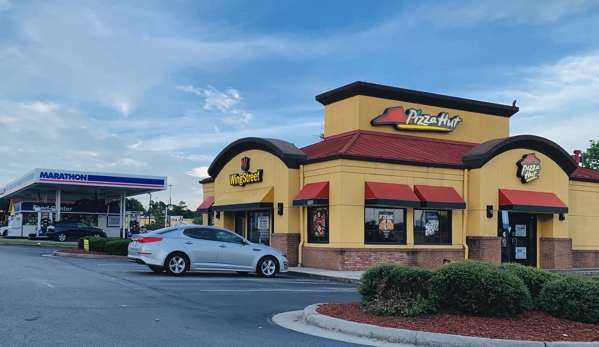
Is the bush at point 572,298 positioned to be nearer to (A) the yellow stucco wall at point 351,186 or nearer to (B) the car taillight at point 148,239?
(B) the car taillight at point 148,239

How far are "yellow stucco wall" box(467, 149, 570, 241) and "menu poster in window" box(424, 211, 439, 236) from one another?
158cm

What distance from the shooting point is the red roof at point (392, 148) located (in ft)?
75.2

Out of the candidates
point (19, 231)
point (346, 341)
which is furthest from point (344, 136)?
point (19, 231)

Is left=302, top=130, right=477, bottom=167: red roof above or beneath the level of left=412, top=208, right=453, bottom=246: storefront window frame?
above

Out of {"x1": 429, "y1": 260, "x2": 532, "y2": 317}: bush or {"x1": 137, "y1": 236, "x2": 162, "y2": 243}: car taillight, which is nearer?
{"x1": 429, "y1": 260, "x2": 532, "y2": 317}: bush

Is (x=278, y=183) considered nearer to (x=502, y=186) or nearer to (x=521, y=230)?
(x=502, y=186)

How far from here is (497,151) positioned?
24.9 metres

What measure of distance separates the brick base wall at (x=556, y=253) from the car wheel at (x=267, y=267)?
13204 mm

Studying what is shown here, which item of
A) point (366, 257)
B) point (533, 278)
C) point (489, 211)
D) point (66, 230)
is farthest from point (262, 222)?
point (66, 230)

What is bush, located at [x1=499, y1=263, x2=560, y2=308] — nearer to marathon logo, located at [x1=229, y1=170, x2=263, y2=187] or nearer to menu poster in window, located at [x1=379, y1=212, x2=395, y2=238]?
menu poster in window, located at [x1=379, y1=212, x2=395, y2=238]

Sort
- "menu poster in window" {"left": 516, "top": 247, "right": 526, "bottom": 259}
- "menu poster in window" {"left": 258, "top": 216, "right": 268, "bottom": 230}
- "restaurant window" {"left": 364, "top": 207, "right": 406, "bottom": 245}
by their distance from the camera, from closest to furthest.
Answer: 1. "restaurant window" {"left": 364, "top": 207, "right": 406, "bottom": 245}
2. "menu poster in window" {"left": 258, "top": 216, "right": 268, "bottom": 230}
3. "menu poster in window" {"left": 516, "top": 247, "right": 526, "bottom": 259}

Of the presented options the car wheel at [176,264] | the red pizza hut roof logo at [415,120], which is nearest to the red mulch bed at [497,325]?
the car wheel at [176,264]

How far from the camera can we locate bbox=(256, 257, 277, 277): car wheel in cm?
1898

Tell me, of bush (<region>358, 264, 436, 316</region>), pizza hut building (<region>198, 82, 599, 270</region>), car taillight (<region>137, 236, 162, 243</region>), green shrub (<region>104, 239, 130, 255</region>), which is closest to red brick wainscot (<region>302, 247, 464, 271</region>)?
pizza hut building (<region>198, 82, 599, 270</region>)
